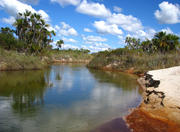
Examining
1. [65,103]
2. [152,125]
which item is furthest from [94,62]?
[152,125]

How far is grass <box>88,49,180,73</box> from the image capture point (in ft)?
82.5

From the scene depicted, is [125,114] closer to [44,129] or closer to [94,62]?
[44,129]

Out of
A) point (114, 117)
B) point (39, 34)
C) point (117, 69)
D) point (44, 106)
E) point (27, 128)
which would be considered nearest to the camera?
point (27, 128)

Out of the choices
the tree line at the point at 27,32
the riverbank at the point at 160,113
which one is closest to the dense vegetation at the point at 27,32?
the tree line at the point at 27,32

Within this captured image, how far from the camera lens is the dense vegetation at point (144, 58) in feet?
85.1

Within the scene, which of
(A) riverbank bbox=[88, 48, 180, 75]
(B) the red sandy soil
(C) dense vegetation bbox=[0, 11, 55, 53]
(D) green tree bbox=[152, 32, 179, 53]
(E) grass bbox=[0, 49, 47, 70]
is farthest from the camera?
(D) green tree bbox=[152, 32, 179, 53]

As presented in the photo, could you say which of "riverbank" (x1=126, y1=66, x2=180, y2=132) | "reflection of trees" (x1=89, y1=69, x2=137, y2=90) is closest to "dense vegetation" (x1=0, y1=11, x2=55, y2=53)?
"reflection of trees" (x1=89, y1=69, x2=137, y2=90)

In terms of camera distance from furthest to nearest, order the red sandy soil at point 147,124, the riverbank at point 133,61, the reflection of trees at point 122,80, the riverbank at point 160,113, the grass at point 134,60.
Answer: the riverbank at point 133,61, the grass at point 134,60, the reflection of trees at point 122,80, the riverbank at point 160,113, the red sandy soil at point 147,124

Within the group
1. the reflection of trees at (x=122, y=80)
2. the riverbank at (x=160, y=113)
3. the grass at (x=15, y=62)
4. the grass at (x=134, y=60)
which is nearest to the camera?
the riverbank at (x=160, y=113)

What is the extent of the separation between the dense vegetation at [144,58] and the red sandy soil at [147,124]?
746 inches

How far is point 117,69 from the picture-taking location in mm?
33625

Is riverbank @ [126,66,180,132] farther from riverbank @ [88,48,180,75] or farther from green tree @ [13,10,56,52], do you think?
green tree @ [13,10,56,52]

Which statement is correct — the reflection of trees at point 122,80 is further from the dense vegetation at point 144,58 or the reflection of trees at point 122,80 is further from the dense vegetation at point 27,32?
the dense vegetation at point 27,32

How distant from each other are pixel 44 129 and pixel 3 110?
2911 millimetres
